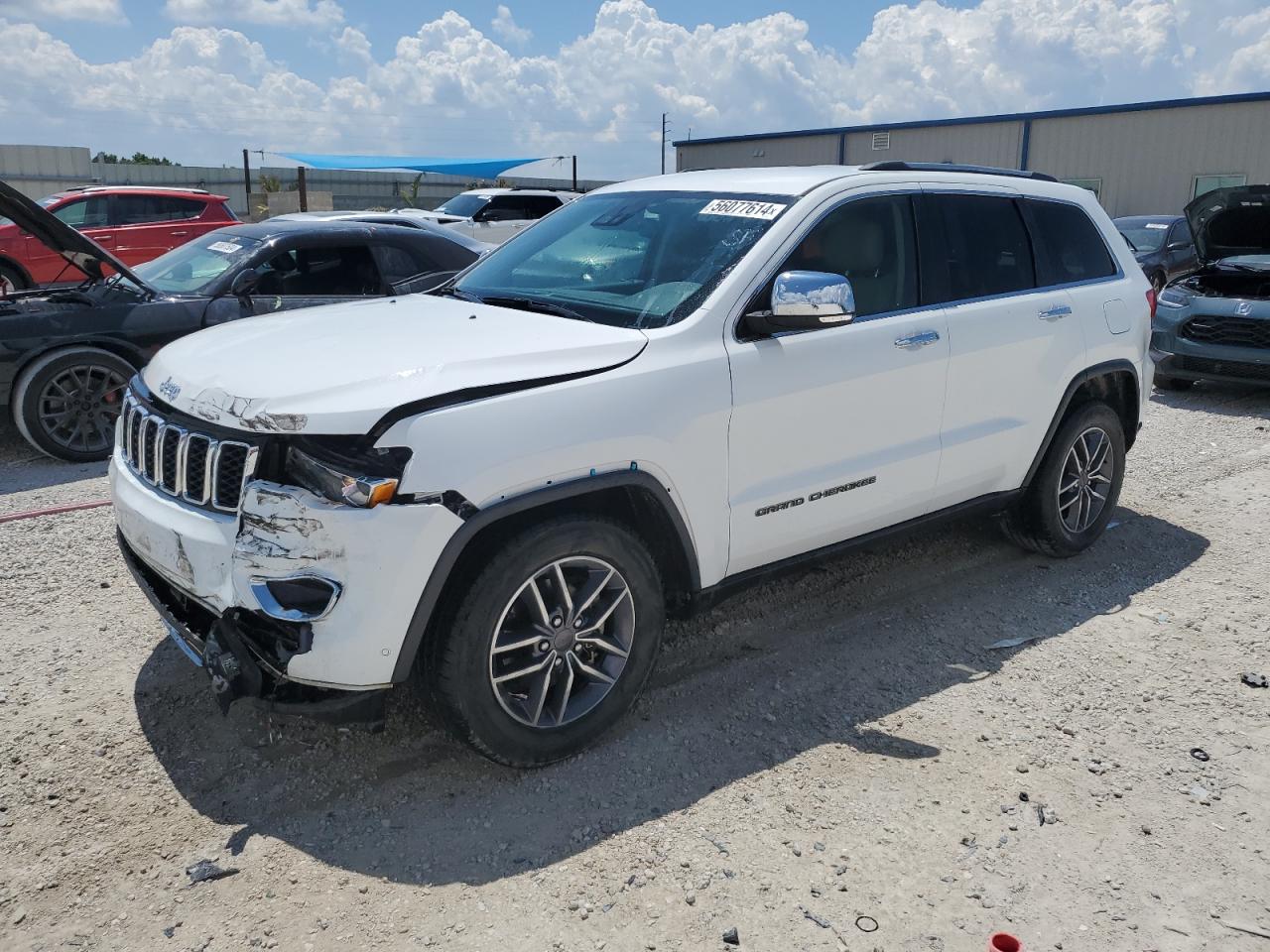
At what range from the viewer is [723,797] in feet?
10.8

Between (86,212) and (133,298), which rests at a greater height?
(86,212)

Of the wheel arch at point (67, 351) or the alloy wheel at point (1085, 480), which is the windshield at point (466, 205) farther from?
the alloy wheel at point (1085, 480)

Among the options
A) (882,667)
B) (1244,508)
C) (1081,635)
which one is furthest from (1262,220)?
(882,667)

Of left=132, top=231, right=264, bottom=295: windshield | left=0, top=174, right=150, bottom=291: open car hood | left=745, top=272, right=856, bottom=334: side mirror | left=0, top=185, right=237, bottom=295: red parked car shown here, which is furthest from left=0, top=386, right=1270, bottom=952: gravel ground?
left=0, top=185, right=237, bottom=295: red parked car

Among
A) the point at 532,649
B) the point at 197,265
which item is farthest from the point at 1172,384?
the point at 532,649

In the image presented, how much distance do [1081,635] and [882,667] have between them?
1.02m

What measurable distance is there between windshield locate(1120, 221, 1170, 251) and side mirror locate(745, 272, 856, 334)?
12.5m

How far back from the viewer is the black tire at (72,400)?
263 inches

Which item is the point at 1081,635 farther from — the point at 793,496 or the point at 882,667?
the point at 793,496

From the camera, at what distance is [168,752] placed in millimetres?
3477

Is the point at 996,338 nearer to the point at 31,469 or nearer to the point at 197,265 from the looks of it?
the point at 197,265

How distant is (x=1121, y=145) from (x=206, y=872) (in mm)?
28443

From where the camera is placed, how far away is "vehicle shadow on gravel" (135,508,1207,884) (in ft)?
10.2

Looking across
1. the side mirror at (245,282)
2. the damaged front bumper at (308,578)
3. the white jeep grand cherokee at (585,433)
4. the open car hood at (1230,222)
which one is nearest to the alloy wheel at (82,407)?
the side mirror at (245,282)
